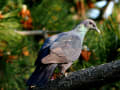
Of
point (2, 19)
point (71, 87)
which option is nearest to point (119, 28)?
point (71, 87)

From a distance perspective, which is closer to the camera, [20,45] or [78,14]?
[20,45]

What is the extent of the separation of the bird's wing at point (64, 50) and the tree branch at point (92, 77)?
456mm

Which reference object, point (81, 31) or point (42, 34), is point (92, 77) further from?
point (81, 31)

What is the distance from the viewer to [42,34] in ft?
9.21

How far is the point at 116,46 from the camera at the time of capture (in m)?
2.32

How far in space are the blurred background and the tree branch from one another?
0.34 meters

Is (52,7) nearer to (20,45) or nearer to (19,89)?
(20,45)

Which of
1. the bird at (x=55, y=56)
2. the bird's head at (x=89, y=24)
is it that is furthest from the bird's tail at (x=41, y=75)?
the bird's head at (x=89, y=24)

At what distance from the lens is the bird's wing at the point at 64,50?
2463mm

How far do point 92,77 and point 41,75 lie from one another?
68cm

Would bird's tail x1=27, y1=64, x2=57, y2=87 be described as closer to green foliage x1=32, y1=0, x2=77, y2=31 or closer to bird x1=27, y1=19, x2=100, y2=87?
bird x1=27, y1=19, x2=100, y2=87

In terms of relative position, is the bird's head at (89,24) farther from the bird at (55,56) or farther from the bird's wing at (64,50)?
the bird's wing at (64,50)

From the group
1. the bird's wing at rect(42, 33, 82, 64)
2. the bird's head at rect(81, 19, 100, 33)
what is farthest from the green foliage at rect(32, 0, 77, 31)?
the bird's wing at rect(42, 33, 82, 64)

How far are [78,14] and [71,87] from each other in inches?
83.8
